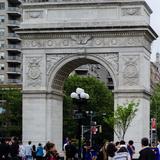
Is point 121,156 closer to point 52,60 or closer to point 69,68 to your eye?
point 52,60

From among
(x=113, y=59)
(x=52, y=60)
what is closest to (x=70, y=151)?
(x=113, y=59)

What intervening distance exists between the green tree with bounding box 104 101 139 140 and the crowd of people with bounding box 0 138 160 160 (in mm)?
4910

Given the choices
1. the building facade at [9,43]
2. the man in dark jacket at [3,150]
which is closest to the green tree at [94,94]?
the building facade at [9,43]

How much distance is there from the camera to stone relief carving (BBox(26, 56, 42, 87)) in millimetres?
47875

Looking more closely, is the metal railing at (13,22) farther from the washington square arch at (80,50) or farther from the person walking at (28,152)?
the person walking at (28,152)

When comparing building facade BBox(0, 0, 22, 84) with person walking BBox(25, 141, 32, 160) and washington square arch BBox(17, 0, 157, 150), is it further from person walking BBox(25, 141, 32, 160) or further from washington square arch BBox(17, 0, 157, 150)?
person walking BBox(25, 141, 32, 160)

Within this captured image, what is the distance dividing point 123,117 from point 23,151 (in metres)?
6.60

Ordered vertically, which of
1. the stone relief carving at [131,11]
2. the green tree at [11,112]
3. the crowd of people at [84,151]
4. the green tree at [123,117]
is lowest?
the crowd of people at [84,151]

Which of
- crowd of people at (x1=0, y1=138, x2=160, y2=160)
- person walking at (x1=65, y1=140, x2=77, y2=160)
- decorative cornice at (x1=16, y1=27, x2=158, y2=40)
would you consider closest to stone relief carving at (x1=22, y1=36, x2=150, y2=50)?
decorative cornice at (x1=16, y1=27, x2=158, y2=40)

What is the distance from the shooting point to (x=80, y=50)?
47.2 meters

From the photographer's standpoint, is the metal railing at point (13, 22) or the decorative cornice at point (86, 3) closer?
the decorative cornice at point (86, 3)

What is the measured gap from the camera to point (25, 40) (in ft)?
159

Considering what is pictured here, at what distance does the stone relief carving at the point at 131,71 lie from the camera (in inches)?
1823

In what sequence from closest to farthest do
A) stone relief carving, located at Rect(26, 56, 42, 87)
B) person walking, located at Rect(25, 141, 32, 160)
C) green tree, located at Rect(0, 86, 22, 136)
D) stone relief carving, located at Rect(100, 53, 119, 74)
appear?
person walking, located at Rect(25, 141, 32, 160)
stone relief carving, located at Rect(100, 53, 119, 74)
stone relief carving, located at Rect(26, 56, 42, 87)
green tree, located at Rect(0, 86, 22, 136)
